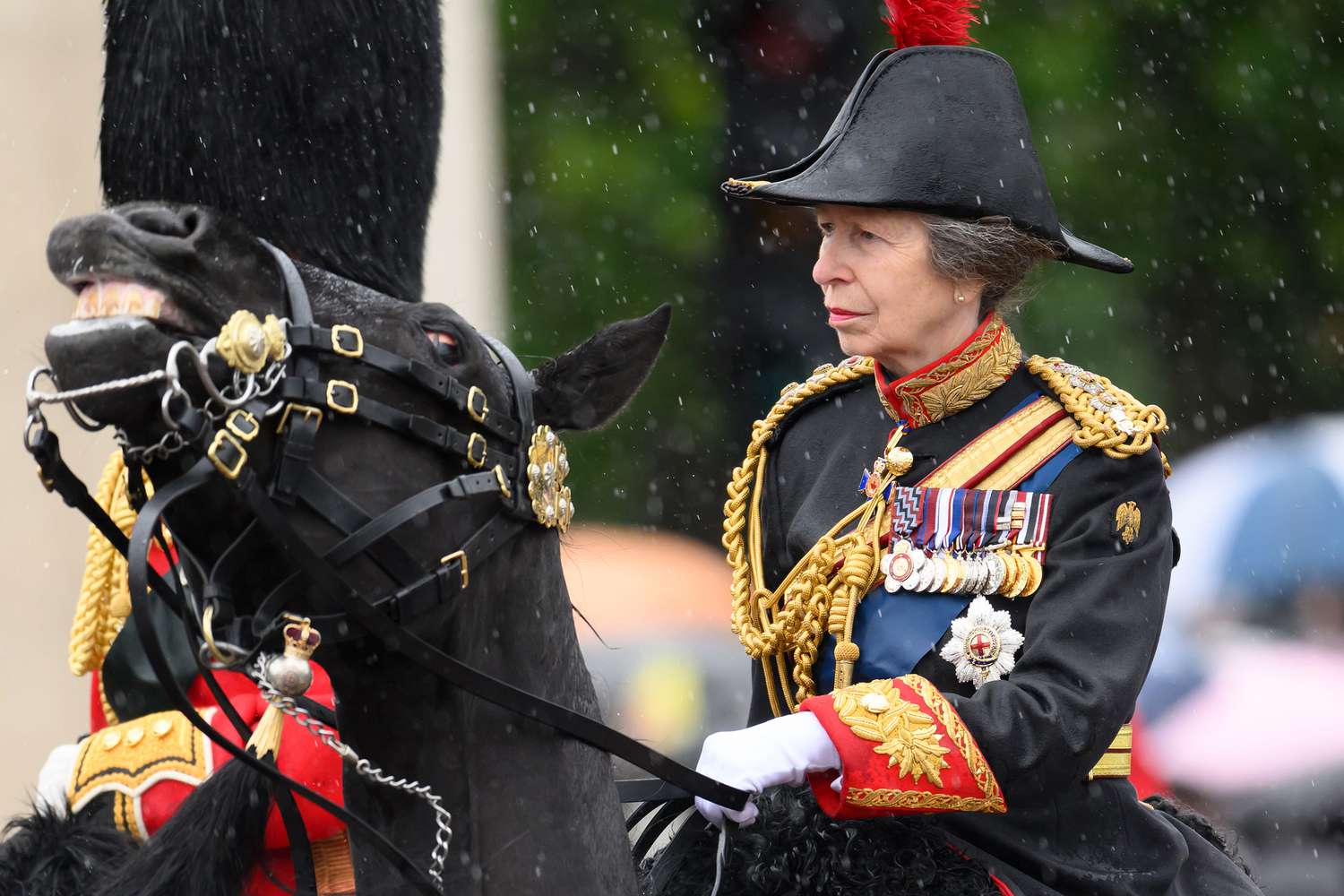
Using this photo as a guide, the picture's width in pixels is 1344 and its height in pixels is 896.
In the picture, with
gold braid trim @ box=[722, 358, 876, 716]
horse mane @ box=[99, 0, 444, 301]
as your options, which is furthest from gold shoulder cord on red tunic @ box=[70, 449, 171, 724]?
gold braid trim @ box=[722, 358, 876, 716]

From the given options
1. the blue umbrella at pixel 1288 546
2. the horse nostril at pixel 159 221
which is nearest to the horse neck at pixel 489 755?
the horse nostril at pixel 159 221

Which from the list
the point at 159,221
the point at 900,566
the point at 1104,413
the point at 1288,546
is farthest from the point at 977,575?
the point at 1288,546

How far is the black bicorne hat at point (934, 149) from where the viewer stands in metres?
3.33

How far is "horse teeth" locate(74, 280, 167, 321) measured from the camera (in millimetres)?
2607

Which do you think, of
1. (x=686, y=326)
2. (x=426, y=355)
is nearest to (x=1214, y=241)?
(x=686, y=326)

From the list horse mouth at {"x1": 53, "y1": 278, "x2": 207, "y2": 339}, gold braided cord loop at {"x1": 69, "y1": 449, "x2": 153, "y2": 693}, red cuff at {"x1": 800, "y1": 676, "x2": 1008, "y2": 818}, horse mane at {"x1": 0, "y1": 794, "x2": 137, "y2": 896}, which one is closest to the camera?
horse mouth at {"x1": 53, "y1": 278, "x2": 207, "y2": 339}

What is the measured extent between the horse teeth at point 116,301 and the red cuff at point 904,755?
4.11 ft

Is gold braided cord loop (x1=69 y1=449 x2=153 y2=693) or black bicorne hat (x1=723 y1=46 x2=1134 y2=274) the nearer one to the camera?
black bicorne hat (x1=723 y1=46 x2=1134 y2=274)

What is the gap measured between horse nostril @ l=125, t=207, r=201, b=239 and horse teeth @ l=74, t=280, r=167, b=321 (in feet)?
0.30

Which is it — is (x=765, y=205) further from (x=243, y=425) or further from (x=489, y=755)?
(x=243, y=425)

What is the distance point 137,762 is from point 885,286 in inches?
73.2

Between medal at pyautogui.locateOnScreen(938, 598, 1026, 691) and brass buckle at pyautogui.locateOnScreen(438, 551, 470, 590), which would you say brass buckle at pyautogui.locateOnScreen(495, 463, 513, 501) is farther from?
medal at pyautogui.locateOnScreen(938, 598, 1026, 691)

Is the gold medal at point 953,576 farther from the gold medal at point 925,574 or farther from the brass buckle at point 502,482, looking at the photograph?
the brass buckle at point 502,482

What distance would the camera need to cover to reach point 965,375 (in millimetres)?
3531
